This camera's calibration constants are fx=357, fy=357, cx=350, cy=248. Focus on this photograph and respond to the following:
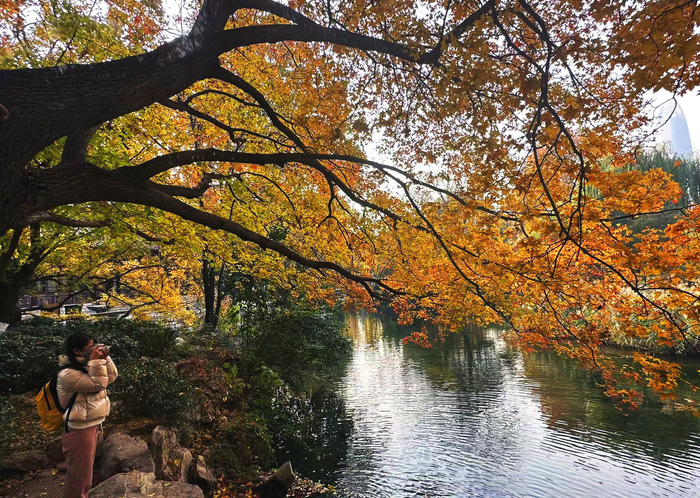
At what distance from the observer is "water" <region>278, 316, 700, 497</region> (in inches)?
289

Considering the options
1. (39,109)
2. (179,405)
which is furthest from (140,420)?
(39,109)

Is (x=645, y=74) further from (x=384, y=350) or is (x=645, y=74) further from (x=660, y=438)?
(x=384, y=350)

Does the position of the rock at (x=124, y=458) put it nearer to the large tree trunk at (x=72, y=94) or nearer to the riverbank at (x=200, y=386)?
the riverbank at (x=200, y=386)

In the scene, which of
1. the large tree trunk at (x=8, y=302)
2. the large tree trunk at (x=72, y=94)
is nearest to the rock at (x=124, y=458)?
the large tree trunk at (x=72, y=94)

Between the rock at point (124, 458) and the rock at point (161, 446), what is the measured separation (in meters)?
0.31

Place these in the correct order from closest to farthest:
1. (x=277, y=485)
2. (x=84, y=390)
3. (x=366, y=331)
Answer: (x=84, y=390)
(x=277, y=485)
(x=366, y=331)

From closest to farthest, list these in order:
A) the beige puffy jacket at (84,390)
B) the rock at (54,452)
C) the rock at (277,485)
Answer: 1. the beige puffy jacket at (84,390)
2. the rock at (54,452)
3. the rock at (277,485)

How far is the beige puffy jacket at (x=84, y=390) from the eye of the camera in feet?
11.0

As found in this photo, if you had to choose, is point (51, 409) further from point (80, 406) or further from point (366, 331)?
point (366, 331)

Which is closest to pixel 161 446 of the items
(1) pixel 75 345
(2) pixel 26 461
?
(2) pixel 26 461

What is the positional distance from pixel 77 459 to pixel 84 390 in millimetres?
675

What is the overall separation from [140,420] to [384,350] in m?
15.8

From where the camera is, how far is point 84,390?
133 inches

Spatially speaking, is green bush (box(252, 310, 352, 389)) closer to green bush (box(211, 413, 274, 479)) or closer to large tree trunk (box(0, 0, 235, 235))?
green bush (box(211, 413, 274, 479))
